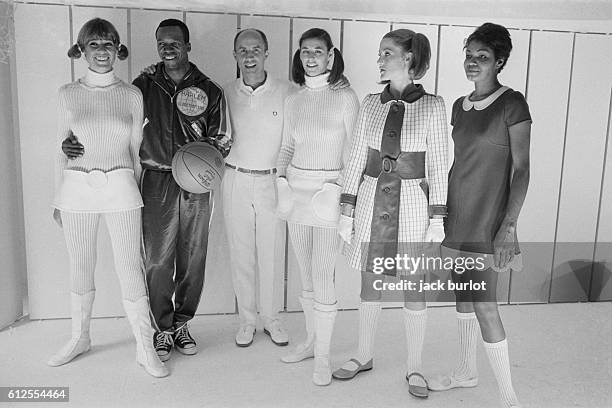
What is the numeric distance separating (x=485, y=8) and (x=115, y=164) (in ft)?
5.37

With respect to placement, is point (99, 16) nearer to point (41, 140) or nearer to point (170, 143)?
point (41, 140)

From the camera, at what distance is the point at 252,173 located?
2.74 meters

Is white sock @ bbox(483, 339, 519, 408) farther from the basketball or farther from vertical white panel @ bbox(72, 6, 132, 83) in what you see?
vertical white panel @ bbox(72, 6, 132, 83)

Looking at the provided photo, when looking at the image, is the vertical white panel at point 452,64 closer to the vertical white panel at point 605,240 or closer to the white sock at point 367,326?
the vertical white panel at point 605,240

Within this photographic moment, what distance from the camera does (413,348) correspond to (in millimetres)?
2391

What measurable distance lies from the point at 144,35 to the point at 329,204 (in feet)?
4.20

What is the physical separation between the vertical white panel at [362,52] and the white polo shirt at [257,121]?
428 millimetres

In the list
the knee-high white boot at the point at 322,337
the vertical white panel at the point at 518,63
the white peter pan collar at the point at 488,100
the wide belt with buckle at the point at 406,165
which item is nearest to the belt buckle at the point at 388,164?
the wide belt with buckle at the point at 406,165

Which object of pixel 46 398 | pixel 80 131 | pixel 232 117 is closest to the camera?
pixel 46 398

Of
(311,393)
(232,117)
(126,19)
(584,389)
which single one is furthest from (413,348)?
(126,19)

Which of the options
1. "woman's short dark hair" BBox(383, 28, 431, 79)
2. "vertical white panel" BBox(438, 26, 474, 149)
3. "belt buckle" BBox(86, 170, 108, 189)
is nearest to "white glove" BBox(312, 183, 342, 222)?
"woman's short dark hair" BBox(383, 28, 431, 79)

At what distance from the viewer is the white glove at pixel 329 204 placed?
7.82 feet

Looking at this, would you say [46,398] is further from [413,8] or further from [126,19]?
[413,8]

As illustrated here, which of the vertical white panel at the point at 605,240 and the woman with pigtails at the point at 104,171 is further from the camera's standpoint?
the vertical white panel at the point at 605,240
